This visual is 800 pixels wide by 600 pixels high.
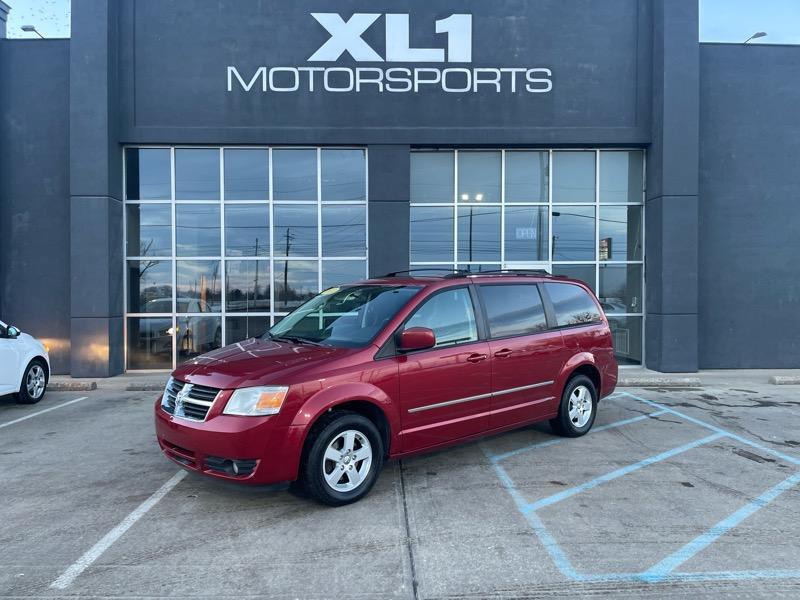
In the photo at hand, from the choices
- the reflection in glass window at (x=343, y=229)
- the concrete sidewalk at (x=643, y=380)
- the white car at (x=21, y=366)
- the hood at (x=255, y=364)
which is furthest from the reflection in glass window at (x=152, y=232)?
the hood at (x=255, y=364)

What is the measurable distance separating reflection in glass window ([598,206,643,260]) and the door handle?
25.6 feet

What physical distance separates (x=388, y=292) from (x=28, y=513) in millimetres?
3607

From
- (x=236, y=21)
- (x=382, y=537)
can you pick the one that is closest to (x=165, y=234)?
(x=236, y=21)

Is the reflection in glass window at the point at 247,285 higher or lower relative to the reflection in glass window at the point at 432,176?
lower

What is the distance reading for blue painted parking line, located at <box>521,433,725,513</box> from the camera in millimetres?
4367

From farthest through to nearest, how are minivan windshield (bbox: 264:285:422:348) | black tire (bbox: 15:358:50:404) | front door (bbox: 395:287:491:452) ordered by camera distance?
black tire (bbox: 15:358:50:404)
minivan windshield (bbox: 264:285:422:348)
front door (bbox: 395:287:491:452)

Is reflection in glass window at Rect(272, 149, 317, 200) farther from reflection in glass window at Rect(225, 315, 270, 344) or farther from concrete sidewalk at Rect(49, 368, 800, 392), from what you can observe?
concrete sidewalk at Rect(49, 368, 800, 392)

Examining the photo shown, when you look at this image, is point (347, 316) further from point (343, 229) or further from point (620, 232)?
point (620, 232)

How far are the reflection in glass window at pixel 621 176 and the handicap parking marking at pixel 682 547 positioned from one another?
6.42 m

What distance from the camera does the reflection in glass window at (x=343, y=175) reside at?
1141 cm

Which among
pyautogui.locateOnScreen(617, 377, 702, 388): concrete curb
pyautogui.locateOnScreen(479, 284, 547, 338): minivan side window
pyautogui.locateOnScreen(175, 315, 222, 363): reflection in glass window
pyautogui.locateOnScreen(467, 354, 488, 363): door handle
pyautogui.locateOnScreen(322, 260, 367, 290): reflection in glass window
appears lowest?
pyautogui.locateOnScreen(617, 377, 702, 388): concrete curb

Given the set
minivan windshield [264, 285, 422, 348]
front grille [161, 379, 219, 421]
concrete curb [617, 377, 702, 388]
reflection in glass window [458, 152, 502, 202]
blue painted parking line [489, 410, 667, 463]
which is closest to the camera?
front grille [161, 379, 219, 421]

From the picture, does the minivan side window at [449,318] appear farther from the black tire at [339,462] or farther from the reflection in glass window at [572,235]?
the reflection in glass window at [572,235]

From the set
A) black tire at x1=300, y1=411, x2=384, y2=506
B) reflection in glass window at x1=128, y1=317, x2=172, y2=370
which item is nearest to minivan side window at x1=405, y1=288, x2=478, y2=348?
black tire at x1=300, y1=411, x2=384, y2=506
